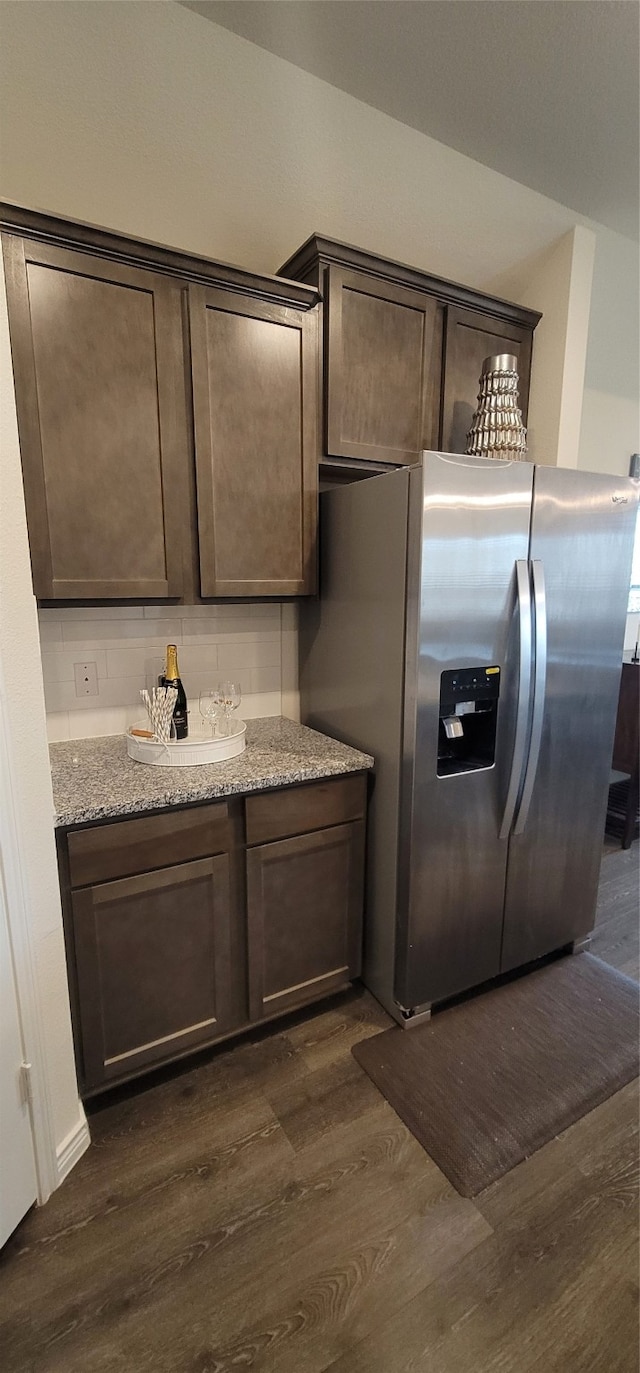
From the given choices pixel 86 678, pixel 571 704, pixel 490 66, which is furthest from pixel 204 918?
pixel 490 66

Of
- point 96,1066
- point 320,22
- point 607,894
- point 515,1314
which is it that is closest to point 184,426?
point 320,22

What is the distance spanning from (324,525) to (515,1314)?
6.75 ft

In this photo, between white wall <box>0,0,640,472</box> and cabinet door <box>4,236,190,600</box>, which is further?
white wall <box>0,0,640,472</box>

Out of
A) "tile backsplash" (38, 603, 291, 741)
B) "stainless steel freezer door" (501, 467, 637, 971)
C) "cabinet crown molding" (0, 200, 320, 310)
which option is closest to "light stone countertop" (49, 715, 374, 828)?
"tile backsplash" (38, 603, 291, 741)

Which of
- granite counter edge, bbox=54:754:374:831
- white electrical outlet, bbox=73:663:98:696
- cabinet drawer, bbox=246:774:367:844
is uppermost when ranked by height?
white electrical outlet, bbox=73:663:98:696

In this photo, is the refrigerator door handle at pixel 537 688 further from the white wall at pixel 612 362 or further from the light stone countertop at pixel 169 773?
the white wall at pixel 612 362

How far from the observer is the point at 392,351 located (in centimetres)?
194

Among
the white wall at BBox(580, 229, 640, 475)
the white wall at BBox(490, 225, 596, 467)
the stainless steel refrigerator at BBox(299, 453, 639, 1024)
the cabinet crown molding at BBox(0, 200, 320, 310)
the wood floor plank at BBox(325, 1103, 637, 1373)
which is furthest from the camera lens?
the white wall at BBox(580, 229, 640, 475)

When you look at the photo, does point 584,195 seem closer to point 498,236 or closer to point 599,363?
point 498,236

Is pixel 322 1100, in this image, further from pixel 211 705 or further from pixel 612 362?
pixel 612 362

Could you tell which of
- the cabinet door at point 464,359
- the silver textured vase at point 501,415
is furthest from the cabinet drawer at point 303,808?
the cabinet door at point 464,359

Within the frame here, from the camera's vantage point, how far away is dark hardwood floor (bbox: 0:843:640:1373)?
1098mm

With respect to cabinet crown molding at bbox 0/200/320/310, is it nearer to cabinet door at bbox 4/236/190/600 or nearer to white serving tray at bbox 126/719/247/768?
cabinet door at bbox 4/236/190/600

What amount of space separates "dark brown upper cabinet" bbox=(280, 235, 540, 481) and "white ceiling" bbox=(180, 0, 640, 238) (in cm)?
67
